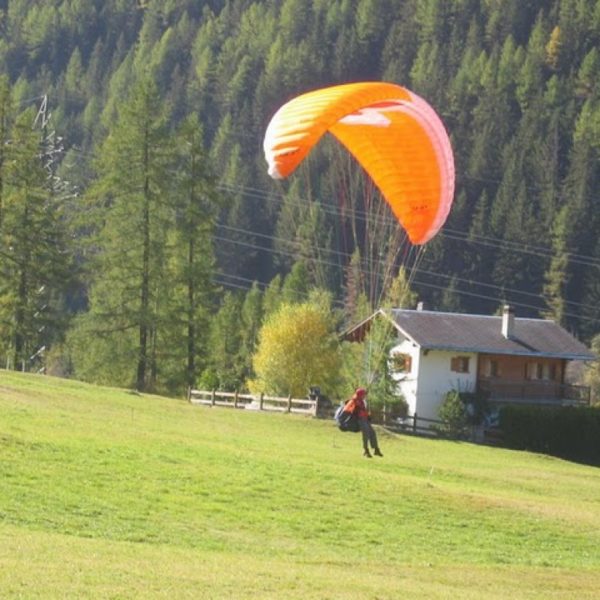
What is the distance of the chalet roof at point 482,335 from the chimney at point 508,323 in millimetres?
153

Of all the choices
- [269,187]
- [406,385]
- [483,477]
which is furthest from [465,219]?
[483,477]

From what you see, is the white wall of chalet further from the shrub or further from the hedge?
the hedge

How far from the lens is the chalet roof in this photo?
221 feet

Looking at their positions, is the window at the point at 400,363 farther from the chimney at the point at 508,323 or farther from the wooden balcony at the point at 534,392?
the chimney at the point at 508,323

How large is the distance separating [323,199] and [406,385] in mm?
107198

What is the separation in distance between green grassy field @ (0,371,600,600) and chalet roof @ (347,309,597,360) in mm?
29062

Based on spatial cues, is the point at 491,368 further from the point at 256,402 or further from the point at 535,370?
the point at 256,402

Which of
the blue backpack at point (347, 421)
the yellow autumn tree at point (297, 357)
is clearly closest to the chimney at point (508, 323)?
the yellow autumn tree at point (297, 357)

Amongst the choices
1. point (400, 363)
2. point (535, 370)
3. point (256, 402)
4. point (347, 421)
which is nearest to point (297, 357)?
point (400, 363)

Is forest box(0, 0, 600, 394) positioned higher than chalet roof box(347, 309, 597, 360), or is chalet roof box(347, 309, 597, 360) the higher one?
forest box(0, 0, 600, 394)

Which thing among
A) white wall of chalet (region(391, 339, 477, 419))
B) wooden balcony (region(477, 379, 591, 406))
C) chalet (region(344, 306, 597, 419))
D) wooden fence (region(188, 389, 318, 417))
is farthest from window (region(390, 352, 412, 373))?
wooden fence (region(188, 389, 318, 417))

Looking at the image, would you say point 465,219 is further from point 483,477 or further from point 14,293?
point 483,477

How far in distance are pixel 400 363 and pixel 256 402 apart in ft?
37.4

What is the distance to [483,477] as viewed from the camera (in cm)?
3662
